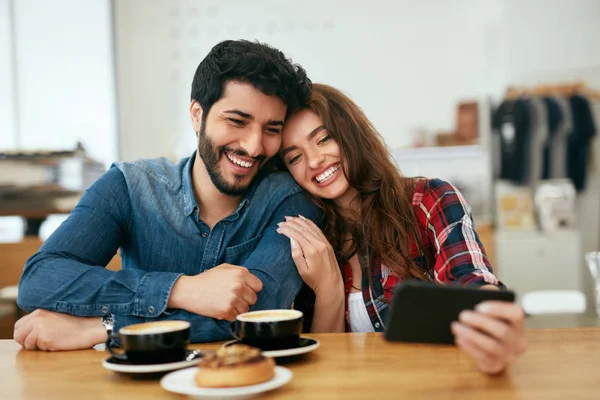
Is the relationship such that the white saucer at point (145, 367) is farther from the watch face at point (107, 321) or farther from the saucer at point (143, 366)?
the watch face at point (107, 321)

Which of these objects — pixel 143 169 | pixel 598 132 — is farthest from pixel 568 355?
pixel 598 132

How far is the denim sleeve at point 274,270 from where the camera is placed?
1.42 m

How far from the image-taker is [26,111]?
513 cm

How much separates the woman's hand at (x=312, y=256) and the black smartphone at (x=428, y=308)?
0.62m

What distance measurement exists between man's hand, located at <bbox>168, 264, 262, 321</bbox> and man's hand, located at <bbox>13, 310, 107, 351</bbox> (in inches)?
6.7

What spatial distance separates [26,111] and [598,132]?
477 cm

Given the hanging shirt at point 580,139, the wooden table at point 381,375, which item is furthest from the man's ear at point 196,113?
the hanging shirt at point 580,139

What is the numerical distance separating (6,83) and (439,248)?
4.45 meters

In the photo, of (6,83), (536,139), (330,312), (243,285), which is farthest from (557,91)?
(243,285)

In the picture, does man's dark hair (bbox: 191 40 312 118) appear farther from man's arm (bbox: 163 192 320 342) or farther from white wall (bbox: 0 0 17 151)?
white wall (bbox: 0 0 17 151)

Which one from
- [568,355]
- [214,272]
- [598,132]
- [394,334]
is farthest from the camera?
[598,132]

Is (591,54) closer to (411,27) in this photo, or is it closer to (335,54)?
(411,27)

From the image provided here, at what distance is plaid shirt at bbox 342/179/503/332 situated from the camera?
4.77 feet

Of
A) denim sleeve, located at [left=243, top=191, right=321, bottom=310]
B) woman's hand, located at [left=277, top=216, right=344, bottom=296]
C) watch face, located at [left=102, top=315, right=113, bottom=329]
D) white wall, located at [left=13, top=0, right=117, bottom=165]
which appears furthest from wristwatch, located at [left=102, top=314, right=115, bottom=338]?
white wall, located at [left=13, top=0, right=117, bottom=165]
